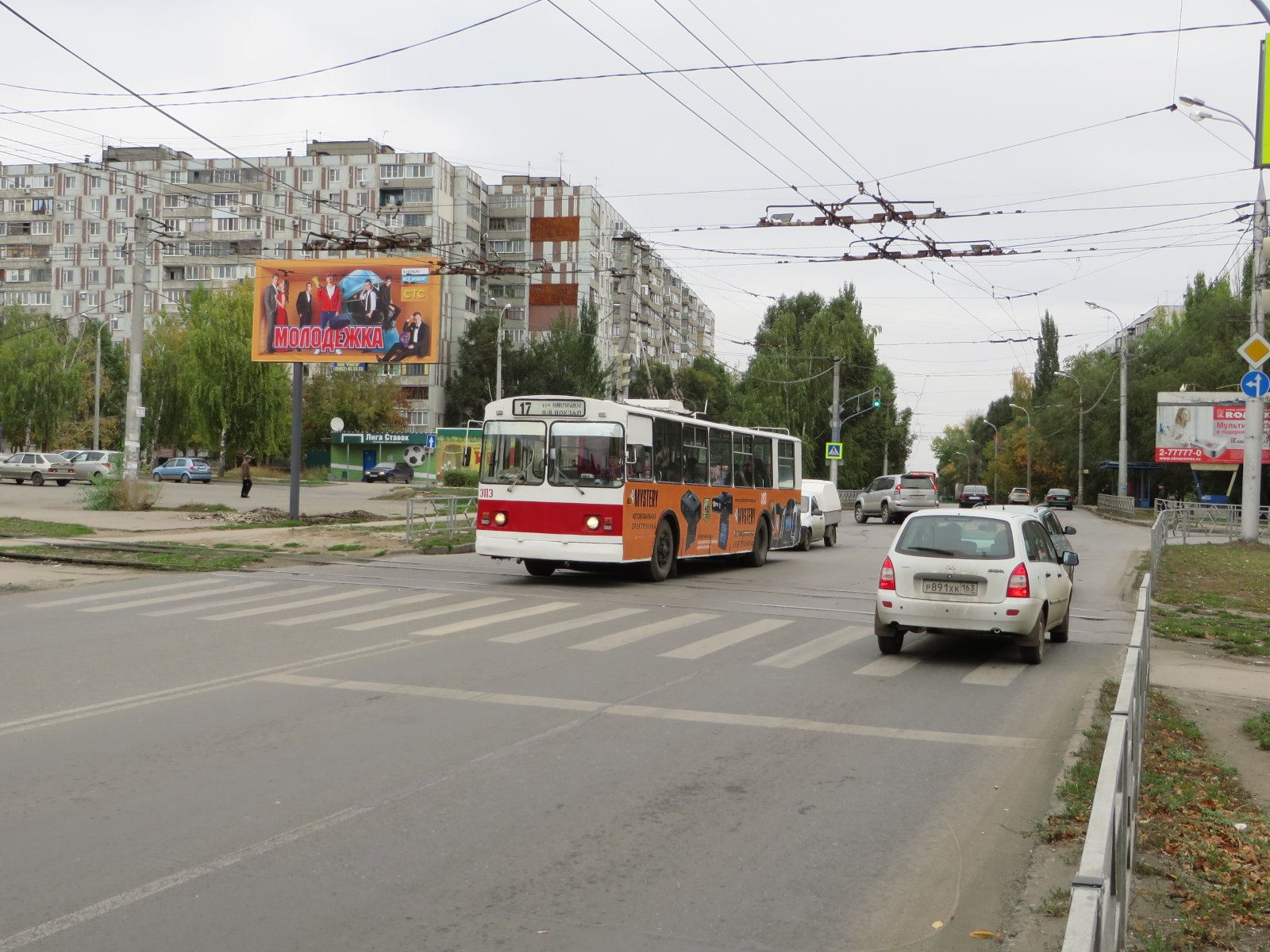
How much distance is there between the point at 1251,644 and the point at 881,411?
5642 cm

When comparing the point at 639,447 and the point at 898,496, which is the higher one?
the point at 639,447

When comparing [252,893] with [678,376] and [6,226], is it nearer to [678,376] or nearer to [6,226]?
[678,376]

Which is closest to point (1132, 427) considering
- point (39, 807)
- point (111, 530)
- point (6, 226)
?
point (111, 530)

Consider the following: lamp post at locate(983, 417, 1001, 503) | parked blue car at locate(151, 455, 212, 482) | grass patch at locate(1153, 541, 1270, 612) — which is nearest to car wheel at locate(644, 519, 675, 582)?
grass patch at locate(1153, 541, 1270, 612)

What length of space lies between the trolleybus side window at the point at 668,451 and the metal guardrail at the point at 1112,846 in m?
14.2

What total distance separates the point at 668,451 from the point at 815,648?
818 centimetres

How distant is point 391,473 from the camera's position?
81.4 m

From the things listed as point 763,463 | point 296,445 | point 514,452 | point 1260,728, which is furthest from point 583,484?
point 296,445

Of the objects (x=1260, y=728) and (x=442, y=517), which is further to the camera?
(x=442, y=517)

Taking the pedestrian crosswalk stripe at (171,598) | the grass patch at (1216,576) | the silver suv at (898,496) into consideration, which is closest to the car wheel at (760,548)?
the grass patch at (1216,576)

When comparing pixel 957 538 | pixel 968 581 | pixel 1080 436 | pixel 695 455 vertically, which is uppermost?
pixel 1080 436

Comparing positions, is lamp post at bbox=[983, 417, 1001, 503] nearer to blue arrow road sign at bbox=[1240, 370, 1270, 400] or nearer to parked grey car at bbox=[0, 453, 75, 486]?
parked grey car at bbox=[0, 453, 75, 486]

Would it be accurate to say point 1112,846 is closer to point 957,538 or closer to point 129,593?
point 957,538

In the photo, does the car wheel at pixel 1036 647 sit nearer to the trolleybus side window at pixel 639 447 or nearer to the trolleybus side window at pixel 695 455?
the trolleybus side window at pixel 639 447
